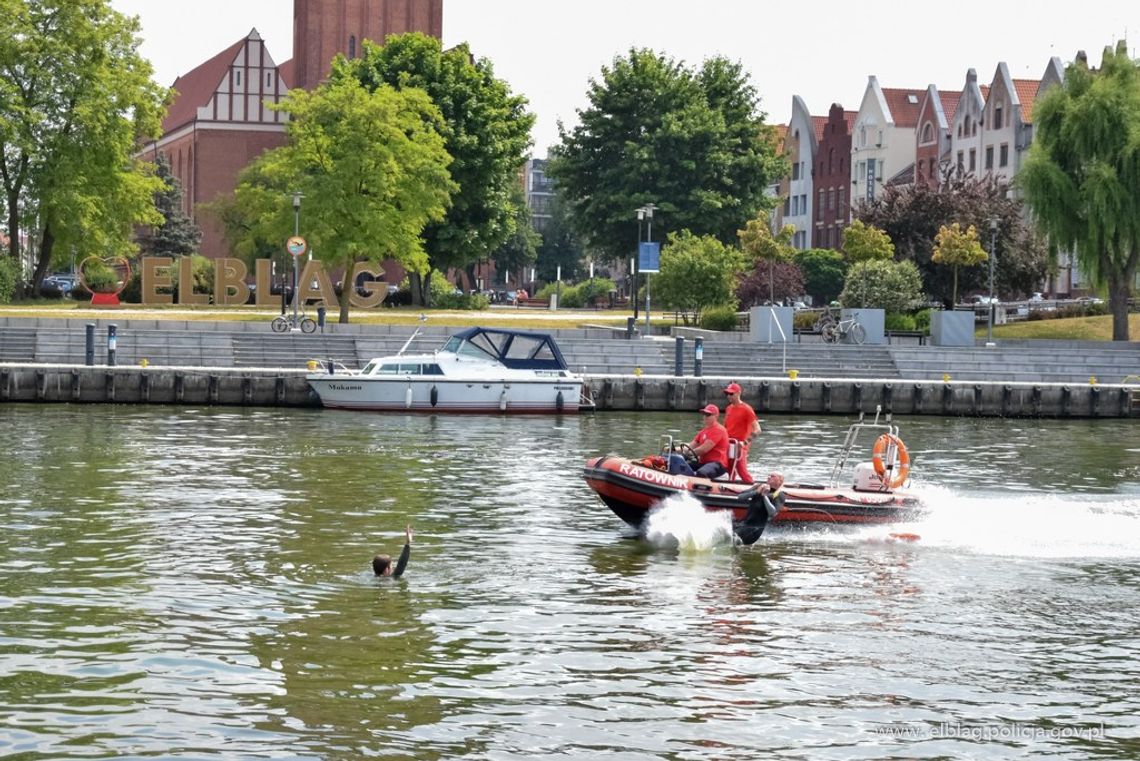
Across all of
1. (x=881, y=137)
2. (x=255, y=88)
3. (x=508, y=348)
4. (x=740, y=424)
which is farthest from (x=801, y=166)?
(x=740, y=424)

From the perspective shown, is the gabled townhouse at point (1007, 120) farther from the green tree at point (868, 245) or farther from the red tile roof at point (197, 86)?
the red tile roof at point (197, 86)

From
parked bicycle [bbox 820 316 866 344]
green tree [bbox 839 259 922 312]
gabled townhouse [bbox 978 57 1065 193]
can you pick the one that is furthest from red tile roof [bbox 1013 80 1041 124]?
parked bicycle [bbox 820 316 866 344]

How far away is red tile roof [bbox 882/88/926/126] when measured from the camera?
124 m

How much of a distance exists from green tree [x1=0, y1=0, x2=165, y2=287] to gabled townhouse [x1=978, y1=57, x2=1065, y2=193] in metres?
53.8

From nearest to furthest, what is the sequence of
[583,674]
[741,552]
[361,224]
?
1. [583,674]
2. [741,552]
3. [361,224]

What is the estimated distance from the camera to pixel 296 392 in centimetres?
5259

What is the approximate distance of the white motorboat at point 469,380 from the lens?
5047cm

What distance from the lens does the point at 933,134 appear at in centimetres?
12006

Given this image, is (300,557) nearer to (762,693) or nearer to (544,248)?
(762,693)

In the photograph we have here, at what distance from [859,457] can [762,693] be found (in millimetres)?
24206

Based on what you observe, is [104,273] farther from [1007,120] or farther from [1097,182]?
[1007,120]

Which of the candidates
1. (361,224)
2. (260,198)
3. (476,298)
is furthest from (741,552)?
(476,298)

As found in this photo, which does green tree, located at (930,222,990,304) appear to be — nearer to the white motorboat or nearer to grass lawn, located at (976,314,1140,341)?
grass lawn, located at (976,314,1140,341)

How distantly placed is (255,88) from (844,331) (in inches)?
2798
